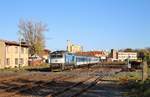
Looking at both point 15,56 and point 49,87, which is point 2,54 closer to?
point 15,56

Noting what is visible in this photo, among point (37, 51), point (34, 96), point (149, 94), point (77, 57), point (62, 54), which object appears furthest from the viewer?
point (37, 51)

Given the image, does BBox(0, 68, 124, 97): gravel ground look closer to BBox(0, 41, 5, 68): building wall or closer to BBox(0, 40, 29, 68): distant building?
BBox(0, 40, 29, 68): distant building

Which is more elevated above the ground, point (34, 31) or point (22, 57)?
point (34, 31)

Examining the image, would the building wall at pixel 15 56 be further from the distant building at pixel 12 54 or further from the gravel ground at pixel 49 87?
the gravel ground at pixel 49 87

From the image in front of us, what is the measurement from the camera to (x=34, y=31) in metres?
113

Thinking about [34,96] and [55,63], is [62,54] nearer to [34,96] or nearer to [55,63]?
[55,63]

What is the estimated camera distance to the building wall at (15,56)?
7706 cm

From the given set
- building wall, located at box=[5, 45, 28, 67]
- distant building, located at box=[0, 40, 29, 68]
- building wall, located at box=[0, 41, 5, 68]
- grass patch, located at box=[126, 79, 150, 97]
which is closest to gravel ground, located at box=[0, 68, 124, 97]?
grass patch, located at box=[126, 79, 150, 97]

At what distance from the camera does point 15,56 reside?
81.0 meters

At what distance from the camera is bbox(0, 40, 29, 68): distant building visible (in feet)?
242

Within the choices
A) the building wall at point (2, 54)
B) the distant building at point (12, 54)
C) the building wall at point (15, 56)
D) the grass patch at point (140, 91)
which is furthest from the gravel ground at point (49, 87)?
the building wall at point (15, 56)

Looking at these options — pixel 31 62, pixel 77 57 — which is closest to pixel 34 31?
pixel 31 62

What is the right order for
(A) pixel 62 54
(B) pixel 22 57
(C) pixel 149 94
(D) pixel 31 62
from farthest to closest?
(D) pixel 31 62, (B) pixel 22 57, (A) pixel 62 54, (C) pixel 149 94

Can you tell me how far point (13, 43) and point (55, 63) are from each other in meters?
23.2
